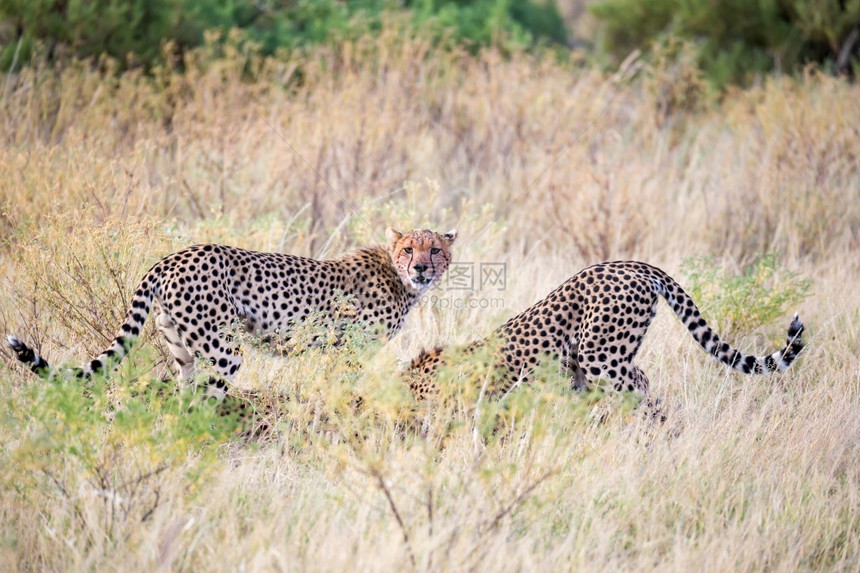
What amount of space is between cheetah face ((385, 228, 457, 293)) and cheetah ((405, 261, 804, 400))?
0.62 metres

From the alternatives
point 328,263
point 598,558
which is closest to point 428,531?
point 598,558

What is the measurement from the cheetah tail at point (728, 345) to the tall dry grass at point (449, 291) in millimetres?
268

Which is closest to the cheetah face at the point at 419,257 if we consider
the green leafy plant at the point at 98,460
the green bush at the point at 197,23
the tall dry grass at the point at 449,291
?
the tall dry grass at the point at 449,291

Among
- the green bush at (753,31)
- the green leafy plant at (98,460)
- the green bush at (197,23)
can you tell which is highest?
the green bush at (753,31)

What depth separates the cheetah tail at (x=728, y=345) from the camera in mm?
4234

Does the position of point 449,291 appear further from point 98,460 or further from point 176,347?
point 98,460

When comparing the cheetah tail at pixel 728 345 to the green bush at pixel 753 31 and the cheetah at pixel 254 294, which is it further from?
the green bush at pixel 753 31

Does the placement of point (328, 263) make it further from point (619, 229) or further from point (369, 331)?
point (619, 229)

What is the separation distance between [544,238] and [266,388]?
3.07m

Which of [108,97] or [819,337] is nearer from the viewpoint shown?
[819,337]

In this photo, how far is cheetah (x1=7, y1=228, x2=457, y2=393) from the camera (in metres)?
4.26

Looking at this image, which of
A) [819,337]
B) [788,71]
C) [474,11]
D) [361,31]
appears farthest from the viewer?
[474,11]

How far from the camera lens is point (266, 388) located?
15.1 ft

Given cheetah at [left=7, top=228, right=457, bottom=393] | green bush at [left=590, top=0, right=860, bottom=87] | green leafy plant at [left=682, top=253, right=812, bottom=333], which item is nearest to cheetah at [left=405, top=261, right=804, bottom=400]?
cheetah at [left=7, top=228, right=457, bottom=393]
